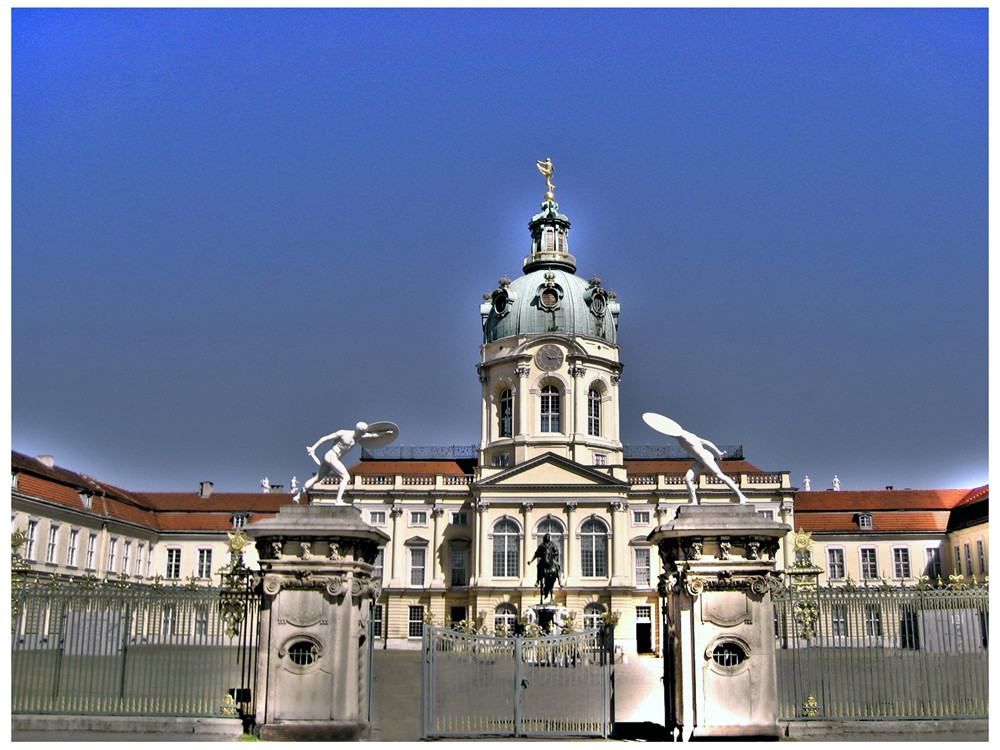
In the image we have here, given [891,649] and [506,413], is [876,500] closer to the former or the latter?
A: [506,413]

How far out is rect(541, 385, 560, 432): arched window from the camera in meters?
61.1

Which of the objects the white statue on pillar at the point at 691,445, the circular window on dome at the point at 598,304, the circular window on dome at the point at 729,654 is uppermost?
the circular window on dome at the point at 598,304

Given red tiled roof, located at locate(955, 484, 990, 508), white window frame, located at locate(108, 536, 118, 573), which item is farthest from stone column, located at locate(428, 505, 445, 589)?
red tiled roof, located at locate(955, 484, 990, 508)

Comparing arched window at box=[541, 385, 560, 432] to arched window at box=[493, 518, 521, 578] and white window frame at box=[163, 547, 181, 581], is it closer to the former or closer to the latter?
arched window at box=[493, 518, 521, 578]

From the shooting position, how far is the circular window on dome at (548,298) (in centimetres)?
6191

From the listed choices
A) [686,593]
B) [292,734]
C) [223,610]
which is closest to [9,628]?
[223,610]

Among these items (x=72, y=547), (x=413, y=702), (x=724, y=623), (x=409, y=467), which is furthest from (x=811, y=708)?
(x=409, y=467)

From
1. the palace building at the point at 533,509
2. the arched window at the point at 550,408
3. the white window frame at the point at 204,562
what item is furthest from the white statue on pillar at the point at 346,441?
the white window frame at the point at 204,562

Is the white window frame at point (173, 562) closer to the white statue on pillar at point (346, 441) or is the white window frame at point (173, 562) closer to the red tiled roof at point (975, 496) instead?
the red tiled roof at point (975, 496)

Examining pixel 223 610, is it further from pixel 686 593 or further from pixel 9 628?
pixel 686 593

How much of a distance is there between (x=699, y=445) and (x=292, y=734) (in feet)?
25.2

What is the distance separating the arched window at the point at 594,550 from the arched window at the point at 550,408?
7.49m

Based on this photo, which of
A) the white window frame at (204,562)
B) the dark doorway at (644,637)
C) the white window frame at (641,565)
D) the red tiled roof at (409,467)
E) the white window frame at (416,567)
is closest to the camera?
the dark doorway at (644,637)

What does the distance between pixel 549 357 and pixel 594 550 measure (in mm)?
12384
